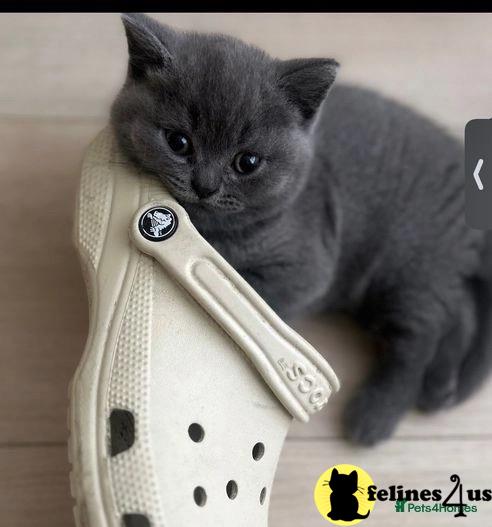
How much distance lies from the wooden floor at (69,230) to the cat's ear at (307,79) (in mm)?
395

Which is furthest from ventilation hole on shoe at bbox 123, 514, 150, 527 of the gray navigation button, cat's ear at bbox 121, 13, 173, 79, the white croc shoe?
the gray navigation button

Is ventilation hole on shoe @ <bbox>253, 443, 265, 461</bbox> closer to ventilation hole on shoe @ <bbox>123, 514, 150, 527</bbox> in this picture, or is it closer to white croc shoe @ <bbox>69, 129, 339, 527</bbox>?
white croc shoe @ <bbox>69, 129, 339, 527</bbox>

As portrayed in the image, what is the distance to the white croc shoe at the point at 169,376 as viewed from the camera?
2.41 feet

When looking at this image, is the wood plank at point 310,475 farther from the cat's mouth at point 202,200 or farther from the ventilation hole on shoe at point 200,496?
the cat's mouth at point 202,200

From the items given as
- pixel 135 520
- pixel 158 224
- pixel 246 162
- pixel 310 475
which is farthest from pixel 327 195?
pixel 135 520

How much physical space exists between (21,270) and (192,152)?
41 cm

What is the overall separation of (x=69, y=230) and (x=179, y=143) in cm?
36

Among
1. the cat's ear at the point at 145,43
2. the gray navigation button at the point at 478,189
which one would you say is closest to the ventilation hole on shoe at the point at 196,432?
the cat's ear at the point at 145,43

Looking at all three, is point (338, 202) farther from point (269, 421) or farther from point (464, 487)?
point (464, 487)

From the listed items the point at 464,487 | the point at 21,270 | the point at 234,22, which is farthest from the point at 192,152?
the point at 464,487

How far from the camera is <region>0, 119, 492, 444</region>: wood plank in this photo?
104 centimetres

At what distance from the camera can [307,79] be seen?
86 cm

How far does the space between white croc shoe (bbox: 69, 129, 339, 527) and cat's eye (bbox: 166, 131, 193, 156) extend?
0.05 m

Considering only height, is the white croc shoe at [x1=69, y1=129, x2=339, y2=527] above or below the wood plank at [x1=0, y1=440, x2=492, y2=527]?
above
